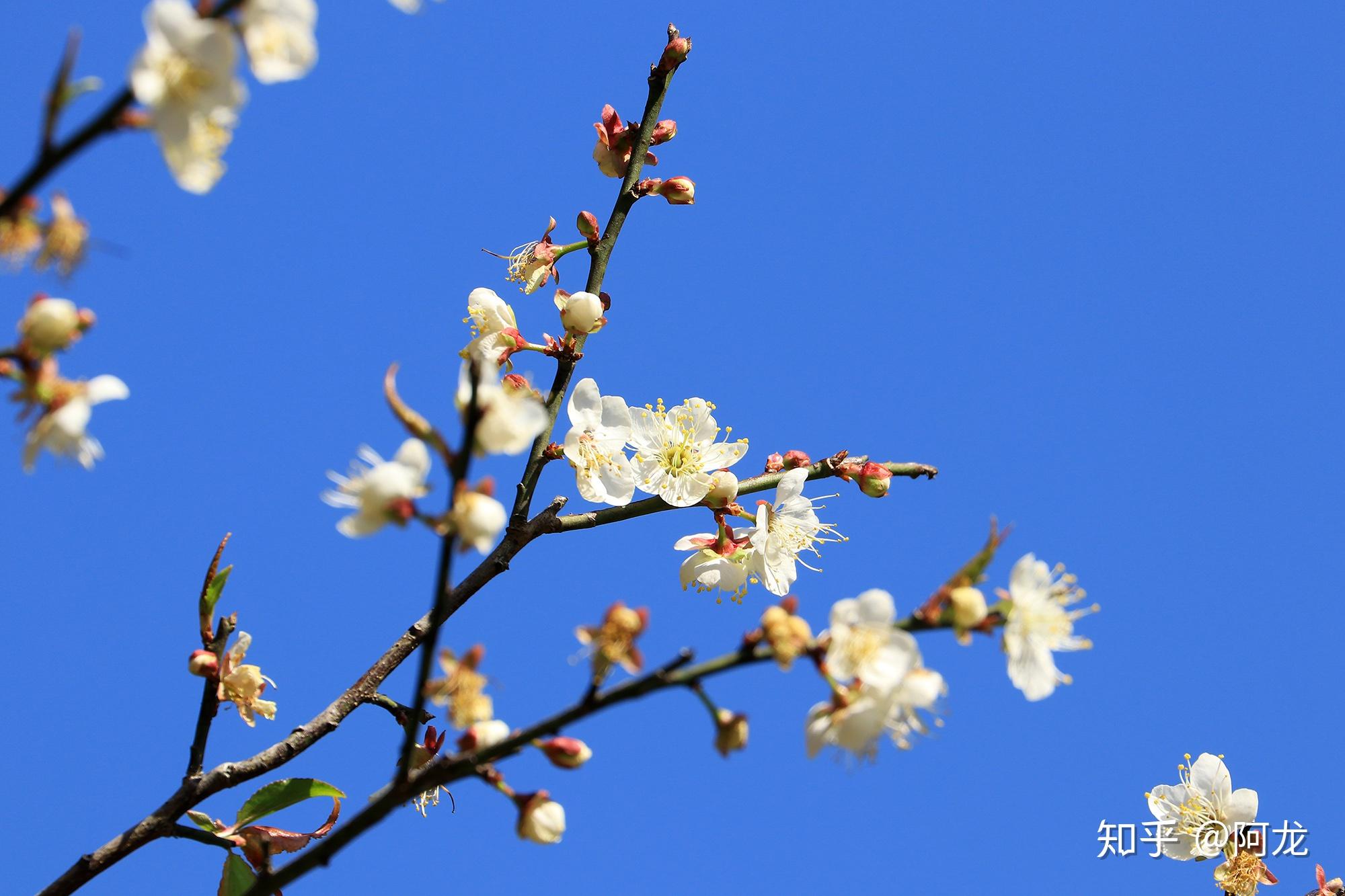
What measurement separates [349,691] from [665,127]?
54.6 inches

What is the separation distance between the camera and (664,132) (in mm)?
2662

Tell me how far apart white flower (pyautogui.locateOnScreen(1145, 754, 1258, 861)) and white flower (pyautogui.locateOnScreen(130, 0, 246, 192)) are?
2.21m

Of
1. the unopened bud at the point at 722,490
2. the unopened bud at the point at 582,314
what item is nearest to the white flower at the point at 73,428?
the unopened bud at the point at 582,314

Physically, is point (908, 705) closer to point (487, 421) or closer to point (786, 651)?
point (786, 651)

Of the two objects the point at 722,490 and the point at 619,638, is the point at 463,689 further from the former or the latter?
the point at 722,490

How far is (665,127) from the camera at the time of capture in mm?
2664

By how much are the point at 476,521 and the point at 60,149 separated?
1.79 feet

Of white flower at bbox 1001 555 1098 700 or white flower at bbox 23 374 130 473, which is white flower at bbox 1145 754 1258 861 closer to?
white flower at bbox 1001 555 1098 700

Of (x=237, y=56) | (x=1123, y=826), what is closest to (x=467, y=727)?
(x=237, y=56)

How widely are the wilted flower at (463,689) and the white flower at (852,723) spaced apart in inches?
15.5

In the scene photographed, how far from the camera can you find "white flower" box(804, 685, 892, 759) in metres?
1.45

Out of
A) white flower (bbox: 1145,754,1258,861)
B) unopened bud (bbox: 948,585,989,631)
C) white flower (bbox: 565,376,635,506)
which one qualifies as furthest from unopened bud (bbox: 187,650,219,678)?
white flower (bbox: 1145,754,1258,861)

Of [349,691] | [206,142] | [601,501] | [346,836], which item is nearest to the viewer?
[346,836]

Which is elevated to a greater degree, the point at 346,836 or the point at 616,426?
the point at 616,426
